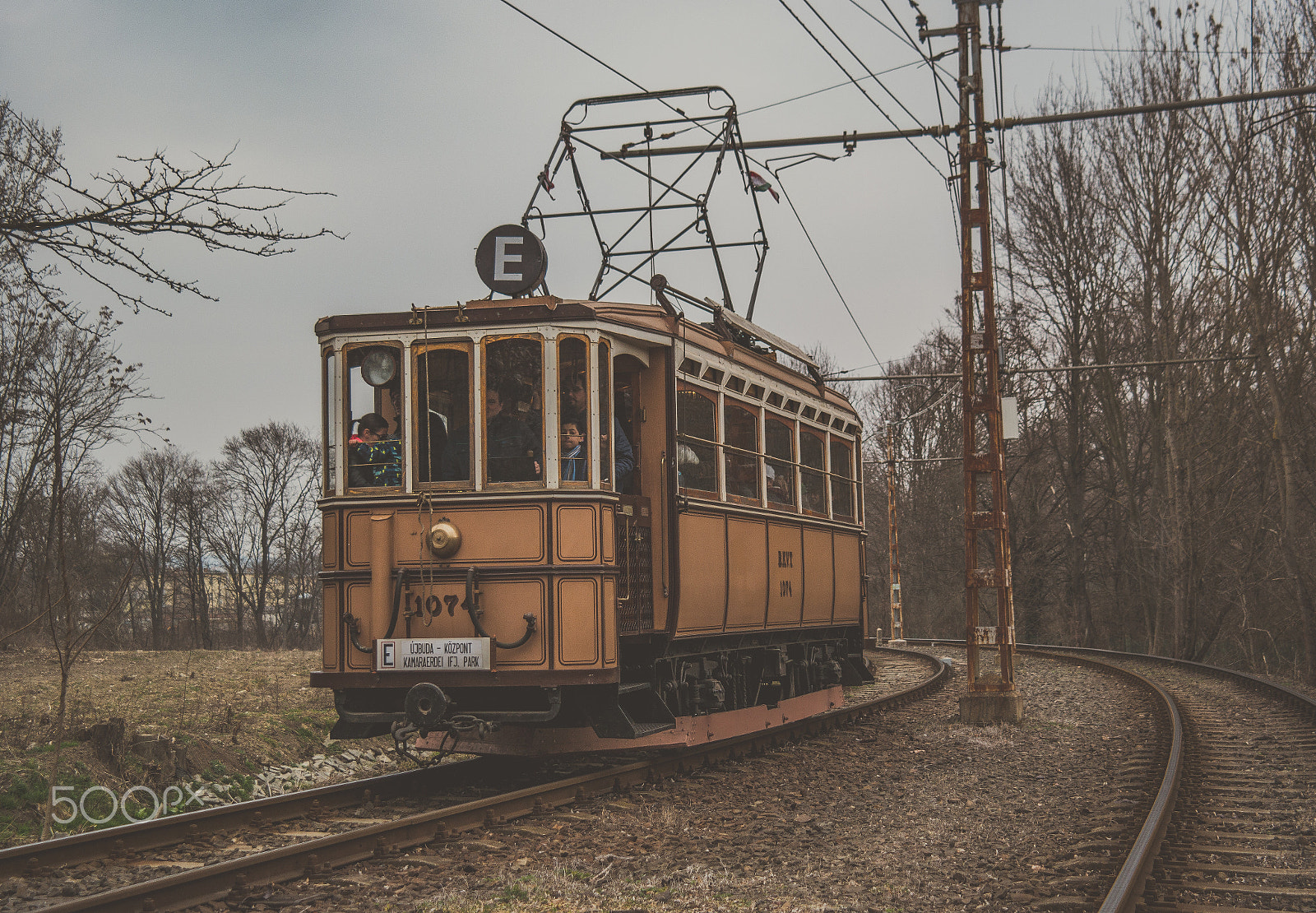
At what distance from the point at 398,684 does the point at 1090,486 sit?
30.0 m

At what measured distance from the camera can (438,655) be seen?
7.78 m

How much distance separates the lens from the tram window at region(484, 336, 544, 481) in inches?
316

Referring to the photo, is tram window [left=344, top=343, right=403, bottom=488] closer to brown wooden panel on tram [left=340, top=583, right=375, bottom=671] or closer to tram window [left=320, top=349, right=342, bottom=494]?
tram window [left=320, top=349, right=342, bottom=494]

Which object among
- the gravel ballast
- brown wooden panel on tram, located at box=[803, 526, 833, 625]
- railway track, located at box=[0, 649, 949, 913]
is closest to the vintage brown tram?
railway track, located at box=[0, 649, 949, 913]

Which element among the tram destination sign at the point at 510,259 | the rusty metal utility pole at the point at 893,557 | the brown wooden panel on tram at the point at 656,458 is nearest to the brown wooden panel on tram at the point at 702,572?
the brown wooden panel on tram at the point at 656,458

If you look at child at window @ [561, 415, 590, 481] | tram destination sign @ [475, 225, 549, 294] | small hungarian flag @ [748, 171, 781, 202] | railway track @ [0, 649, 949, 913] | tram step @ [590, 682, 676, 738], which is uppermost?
small hungarian flag @ [748, 171, 781, 202]

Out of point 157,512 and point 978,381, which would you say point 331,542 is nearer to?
point 978,381

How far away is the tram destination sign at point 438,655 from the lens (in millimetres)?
7730

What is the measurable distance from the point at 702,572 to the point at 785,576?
6.77ft

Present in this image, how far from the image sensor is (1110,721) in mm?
12820

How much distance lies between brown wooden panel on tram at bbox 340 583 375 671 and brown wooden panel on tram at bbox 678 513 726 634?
86.2 inches

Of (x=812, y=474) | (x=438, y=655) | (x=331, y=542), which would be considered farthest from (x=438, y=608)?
(x=812, y=474)

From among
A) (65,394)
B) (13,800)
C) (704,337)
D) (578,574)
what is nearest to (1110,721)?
(704,337)

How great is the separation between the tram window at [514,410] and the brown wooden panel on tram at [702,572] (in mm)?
1364
